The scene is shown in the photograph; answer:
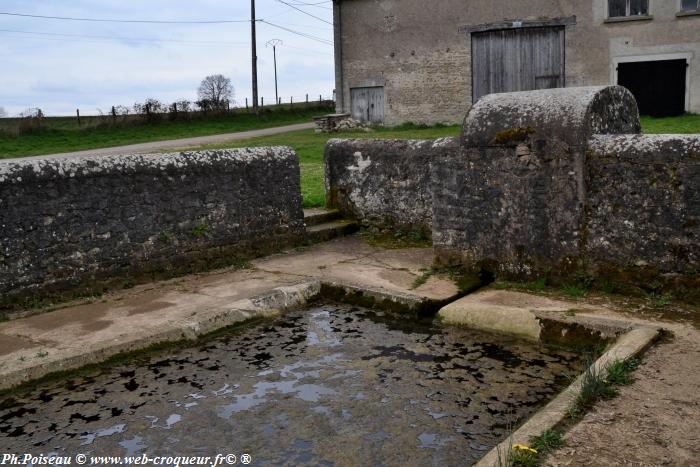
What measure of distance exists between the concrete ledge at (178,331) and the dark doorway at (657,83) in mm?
16433

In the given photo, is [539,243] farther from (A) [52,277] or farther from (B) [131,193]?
(A) [52,277]

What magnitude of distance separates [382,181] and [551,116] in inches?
118

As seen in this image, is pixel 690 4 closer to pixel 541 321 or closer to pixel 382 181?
pixel 382 181

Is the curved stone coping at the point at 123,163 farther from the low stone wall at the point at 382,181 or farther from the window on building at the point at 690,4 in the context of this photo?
the window on building at the point at 690,4

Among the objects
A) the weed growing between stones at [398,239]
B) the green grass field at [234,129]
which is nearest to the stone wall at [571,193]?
the weed growing between stones at [398,239]

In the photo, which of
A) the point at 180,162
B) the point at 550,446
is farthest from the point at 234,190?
the point at 550,446

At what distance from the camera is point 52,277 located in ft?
19.2

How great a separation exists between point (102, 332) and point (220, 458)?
210cm

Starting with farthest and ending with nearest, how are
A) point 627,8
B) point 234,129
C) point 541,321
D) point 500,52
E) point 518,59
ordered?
point 234,129
point 500,52
point 518,59
point 627,8
point 541,321

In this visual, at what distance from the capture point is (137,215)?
6.40 m

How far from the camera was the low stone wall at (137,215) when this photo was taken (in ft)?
18.5

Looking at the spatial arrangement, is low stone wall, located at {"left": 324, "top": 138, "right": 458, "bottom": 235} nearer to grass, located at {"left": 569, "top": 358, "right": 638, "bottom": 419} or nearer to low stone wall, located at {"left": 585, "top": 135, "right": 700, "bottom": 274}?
low stone wall, located at {"left": 585, "top": 135, "right": 700, "bottom": 274}

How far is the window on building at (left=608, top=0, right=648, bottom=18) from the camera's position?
19.0 metres

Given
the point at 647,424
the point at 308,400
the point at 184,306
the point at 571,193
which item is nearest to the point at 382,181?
the point at 571,193
